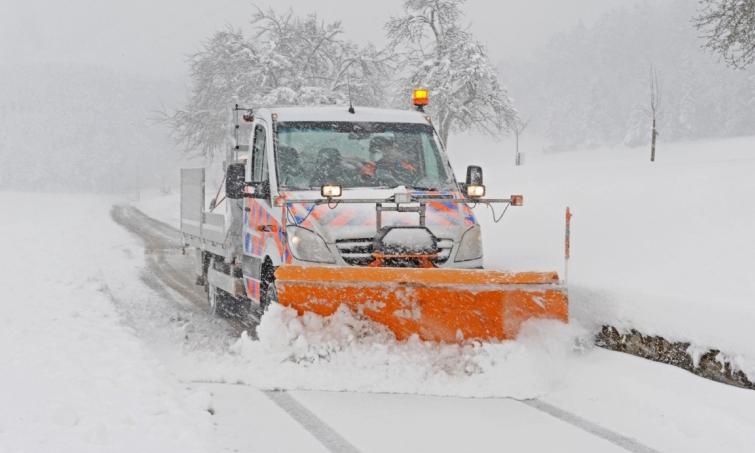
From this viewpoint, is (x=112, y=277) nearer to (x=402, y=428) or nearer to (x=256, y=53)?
(x=402, y=428)

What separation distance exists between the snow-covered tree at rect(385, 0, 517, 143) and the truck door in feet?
87.4

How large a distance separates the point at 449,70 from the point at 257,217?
2788 centimetres

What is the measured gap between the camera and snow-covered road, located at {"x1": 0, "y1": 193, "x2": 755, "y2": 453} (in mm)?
5020

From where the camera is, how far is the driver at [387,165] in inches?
307

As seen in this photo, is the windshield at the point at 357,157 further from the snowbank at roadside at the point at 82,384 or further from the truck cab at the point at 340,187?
the snowbank at roadside at the point at 82,384

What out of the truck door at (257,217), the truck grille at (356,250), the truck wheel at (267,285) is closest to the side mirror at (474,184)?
the truck grille at (356,250)

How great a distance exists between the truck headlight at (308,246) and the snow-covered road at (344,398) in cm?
73

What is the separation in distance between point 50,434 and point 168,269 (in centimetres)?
1137

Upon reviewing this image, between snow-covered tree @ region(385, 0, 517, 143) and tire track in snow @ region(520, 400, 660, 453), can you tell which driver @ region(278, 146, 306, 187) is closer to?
tire track in snow @ region(520, 400, 660, 453)

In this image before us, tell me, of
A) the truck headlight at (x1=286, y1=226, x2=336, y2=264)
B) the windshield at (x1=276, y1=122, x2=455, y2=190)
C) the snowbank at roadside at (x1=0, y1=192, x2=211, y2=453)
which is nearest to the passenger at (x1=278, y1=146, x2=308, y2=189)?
the windshield at (x1=276, y1=122, x2=455, y2=190)

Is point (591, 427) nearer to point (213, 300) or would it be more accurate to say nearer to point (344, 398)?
point (344, 398)

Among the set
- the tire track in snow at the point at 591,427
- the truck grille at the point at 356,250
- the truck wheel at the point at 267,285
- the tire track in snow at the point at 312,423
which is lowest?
the tire track in snow at the point at 591,427

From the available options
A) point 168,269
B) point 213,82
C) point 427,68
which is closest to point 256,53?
point 213,82

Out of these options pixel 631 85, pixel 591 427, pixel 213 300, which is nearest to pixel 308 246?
pixel 591 427
